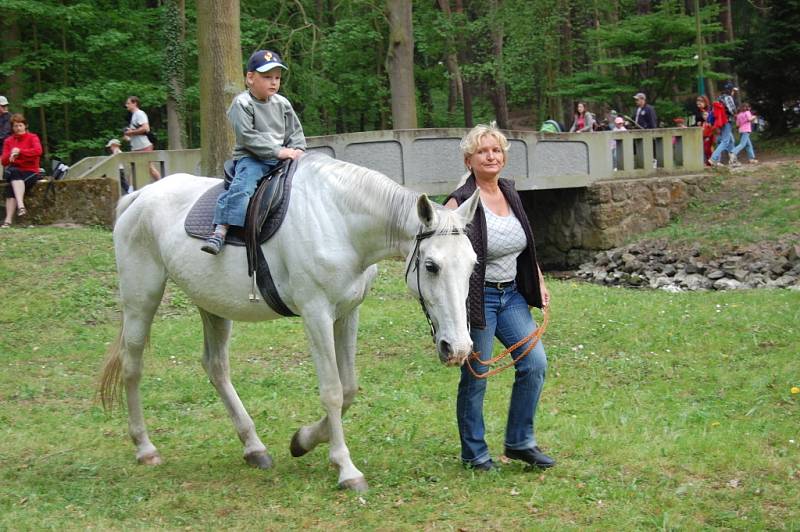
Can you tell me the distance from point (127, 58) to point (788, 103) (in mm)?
19364

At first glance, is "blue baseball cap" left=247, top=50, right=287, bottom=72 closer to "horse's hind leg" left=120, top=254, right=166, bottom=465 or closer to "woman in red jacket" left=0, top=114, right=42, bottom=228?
"horse's hind leg" left=120, top=254, right=166, bottom=465

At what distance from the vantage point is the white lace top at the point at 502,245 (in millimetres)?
5590

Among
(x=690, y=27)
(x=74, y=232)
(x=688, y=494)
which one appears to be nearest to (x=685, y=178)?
(x=690, y=27)

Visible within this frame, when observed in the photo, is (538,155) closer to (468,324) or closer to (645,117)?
(645,117)

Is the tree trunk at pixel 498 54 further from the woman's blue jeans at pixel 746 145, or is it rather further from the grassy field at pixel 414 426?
the grassy field at pixel 414 426

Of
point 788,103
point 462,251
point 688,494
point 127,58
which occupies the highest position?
point 127,58

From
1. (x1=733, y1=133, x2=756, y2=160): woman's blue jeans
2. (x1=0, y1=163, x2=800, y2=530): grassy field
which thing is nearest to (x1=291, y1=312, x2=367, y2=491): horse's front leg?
(x1=0, y1=163, x2=800, y2=530): grassy field

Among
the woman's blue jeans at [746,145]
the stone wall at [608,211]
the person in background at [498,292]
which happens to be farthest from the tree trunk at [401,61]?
the person in background at [498,292]

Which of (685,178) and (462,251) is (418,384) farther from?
(685,178)

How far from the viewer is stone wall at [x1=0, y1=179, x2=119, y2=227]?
51.0 feet

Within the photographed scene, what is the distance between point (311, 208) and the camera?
19.0 feet

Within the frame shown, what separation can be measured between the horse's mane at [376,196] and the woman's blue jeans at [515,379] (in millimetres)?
699

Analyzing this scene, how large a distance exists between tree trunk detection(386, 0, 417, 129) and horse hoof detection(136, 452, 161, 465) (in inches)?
630

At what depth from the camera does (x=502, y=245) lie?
560 centimetres
